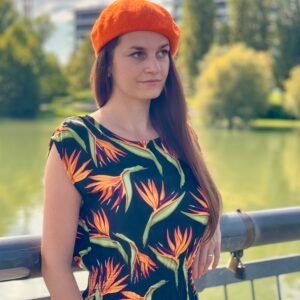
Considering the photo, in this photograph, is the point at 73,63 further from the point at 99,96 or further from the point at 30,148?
the point at 99,96

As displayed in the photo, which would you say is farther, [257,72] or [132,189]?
[257,72]

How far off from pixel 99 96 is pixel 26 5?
81.3 metres

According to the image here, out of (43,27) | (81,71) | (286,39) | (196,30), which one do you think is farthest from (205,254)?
(43,27)

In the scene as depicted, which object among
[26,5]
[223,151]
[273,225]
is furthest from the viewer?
[26,5]

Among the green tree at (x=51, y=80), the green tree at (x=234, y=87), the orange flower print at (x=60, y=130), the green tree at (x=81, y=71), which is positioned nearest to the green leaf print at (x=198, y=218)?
the orange flower print at (x=60, y=130)

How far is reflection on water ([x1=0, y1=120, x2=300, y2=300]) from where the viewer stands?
9.58 metres

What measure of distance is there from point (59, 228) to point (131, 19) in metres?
0.51

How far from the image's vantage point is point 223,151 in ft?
72.9

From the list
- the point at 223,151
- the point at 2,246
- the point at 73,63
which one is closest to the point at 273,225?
the point at 2,246

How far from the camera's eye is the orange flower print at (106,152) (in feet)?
5.11

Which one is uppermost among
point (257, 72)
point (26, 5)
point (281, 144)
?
point (26, 5)

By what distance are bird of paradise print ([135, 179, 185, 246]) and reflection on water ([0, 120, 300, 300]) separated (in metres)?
0.40

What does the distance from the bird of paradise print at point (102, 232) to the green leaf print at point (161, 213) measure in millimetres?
68

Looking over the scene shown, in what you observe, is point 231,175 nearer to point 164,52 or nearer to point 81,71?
point 164,52
